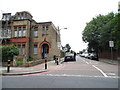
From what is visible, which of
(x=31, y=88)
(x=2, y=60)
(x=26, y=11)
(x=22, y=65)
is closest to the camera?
(x=31, y=88)

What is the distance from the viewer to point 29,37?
22156 millimetres

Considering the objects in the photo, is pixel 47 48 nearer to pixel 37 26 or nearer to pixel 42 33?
pixel 42 33

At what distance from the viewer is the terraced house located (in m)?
21.7

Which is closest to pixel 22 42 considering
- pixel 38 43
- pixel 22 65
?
pixel 38 43

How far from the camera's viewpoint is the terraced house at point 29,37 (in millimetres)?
21656

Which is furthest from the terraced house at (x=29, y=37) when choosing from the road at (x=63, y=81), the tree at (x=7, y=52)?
the road at (x=63, y=81)

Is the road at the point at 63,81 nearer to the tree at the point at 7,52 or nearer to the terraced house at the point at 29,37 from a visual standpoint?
the tree at the point at 7,52

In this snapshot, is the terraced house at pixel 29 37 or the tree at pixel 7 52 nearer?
the tree at pixel 7 52

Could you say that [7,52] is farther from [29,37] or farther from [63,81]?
[63,81]

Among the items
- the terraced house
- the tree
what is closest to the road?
the tree

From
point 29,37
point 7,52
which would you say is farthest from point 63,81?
point 29,37

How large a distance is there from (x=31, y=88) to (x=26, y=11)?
2234 centimetres

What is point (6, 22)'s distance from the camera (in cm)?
2273

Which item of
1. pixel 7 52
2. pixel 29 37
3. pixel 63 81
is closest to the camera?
pixel 63 81
